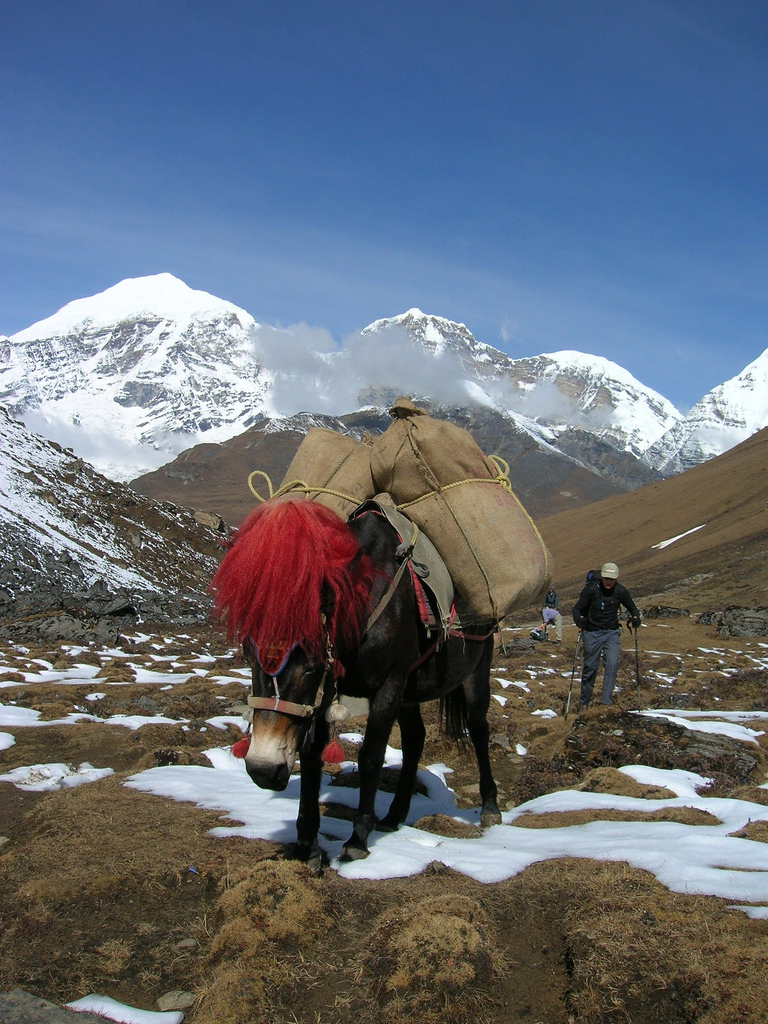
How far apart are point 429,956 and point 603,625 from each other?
29.5 feet

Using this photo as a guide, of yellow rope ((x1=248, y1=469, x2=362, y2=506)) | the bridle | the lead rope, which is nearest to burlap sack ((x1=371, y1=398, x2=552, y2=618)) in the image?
yellow rope ((x1=248, y1=469, x2=362, y2=506))

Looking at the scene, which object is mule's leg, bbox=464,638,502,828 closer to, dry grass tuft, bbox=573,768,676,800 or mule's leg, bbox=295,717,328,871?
dry grass tuft, bbox=573,768,676,800

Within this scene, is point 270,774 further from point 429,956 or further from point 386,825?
point 386,825

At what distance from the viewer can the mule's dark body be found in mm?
3826

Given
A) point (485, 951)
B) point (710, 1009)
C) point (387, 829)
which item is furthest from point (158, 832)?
point (710, 1009)

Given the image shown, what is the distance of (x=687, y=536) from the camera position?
69.3m

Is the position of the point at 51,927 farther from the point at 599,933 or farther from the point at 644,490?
the point at 644,490

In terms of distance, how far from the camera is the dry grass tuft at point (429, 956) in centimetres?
298

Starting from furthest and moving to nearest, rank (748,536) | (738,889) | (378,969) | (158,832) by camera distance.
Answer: (748,536) → (158,832) → (738,889) → (378,969)

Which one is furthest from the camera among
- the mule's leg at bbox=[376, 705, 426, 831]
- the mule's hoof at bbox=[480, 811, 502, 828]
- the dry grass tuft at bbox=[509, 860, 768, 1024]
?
the mule's hoof at bbox=[480, 811, 502, 828]

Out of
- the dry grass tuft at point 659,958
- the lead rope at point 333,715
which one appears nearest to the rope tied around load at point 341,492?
the lead rope at point 333,715

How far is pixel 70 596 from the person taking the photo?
25.6 metres

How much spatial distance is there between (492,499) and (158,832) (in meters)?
3.55

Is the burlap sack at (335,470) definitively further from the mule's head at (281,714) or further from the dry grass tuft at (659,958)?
the dry grass tuft at (659,958)
